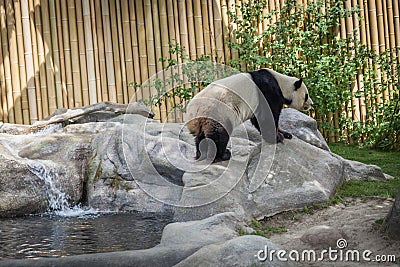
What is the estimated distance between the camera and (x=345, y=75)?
862cm

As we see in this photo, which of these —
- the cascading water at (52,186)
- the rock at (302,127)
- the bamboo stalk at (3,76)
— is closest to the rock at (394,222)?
the rock at (302,127)

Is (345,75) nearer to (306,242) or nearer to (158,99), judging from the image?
(158,99)

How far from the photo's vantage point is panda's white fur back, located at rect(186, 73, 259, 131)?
16.3 feet

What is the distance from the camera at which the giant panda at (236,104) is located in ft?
16.2

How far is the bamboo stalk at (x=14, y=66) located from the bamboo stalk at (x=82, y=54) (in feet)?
2.81

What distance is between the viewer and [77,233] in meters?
4.62

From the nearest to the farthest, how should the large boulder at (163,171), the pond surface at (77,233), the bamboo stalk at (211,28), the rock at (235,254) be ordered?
the rock at (235,254)
the pond surface at (77,233)
the large boulder at (163,171)
the bamboo stalk at (211,28)

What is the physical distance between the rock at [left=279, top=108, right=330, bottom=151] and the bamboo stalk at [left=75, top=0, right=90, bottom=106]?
9.68 ft

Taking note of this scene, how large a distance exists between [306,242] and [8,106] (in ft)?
17.6

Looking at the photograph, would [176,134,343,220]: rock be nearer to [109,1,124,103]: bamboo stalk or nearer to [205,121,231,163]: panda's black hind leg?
[205,121,231,163]: panda's black hind leg

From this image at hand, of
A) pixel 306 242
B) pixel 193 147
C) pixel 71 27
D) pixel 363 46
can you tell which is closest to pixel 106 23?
pixel 71 27

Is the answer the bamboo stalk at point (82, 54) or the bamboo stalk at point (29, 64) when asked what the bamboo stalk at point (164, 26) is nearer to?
the bamboo stalk at point (82, 54)

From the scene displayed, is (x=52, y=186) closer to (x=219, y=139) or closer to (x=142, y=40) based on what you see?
(x=219, y=139)

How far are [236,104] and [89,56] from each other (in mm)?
3577
